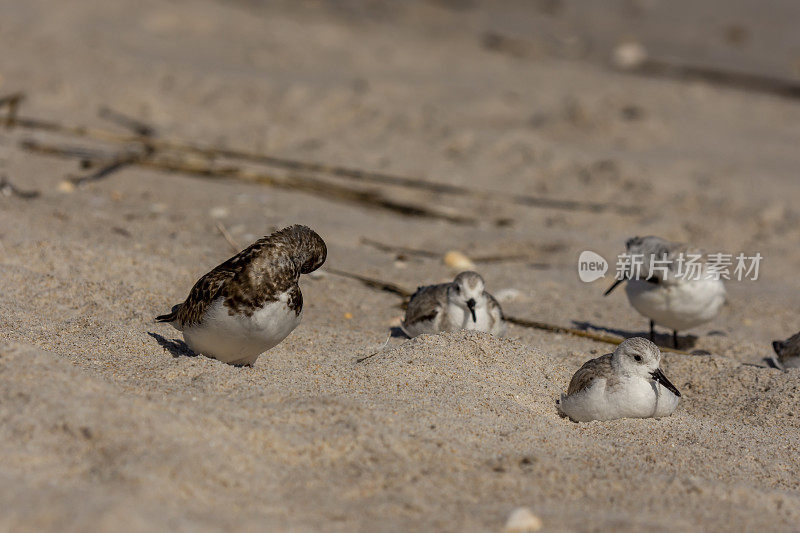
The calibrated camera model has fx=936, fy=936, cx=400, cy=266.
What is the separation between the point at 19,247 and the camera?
622 centimetres

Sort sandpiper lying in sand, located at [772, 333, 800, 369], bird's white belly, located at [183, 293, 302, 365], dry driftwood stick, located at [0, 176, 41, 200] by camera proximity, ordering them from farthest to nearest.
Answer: dry driftwood stick, located at [0, 176, 41, 200] → sandpiper lying in sand, located at [772, 333, 800, 369] → bird's white belly, located at [183, 293, 302, 365]

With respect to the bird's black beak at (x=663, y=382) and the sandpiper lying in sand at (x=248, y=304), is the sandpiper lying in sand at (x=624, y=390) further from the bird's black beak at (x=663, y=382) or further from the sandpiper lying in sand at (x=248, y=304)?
the sandpiper lying in sand at (x=248, y=304)

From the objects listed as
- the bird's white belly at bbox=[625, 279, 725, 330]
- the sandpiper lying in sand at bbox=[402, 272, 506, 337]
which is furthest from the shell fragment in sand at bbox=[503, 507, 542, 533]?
the bird's white belly at bbox=[625, 279, 725, 330]

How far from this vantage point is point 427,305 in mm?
6184

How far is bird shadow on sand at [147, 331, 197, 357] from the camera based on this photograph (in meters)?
5.17

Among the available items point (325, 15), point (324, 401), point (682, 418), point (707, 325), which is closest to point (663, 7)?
point (325, 15)

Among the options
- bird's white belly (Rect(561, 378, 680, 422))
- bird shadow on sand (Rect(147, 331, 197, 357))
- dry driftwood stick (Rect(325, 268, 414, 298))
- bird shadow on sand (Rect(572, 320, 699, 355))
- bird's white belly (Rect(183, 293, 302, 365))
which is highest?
bird shadow on sand (Rect(572, 320, 699, 355))

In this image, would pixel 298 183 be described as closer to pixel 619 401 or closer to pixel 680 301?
pixel 680 301

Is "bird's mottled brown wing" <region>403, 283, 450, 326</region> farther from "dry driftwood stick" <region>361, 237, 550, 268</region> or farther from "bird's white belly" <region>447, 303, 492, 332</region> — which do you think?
"dry driftwood stick" <region>361, 237, 550, 268</region>

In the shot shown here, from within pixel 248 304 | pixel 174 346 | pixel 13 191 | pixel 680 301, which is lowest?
pixel 174 346

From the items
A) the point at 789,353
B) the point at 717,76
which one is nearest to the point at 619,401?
the point at 789,353

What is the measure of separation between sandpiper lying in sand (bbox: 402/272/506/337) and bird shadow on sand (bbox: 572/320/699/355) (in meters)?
0.95

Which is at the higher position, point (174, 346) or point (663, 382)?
point (663, 382)

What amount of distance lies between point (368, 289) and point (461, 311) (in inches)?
49.7
